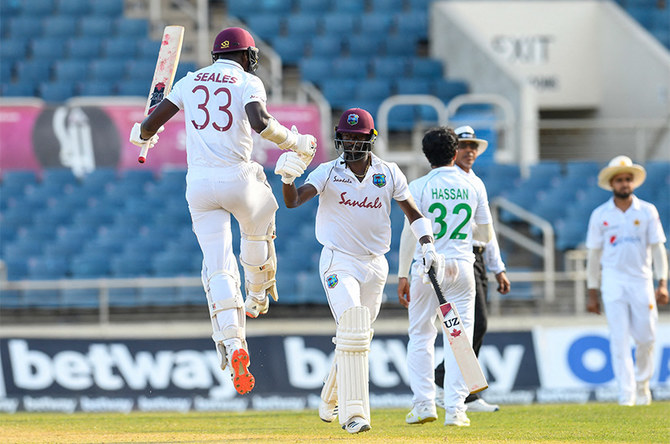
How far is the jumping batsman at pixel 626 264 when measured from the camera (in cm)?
1070

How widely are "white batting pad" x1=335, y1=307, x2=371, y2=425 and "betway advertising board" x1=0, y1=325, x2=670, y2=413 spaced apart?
243 inches

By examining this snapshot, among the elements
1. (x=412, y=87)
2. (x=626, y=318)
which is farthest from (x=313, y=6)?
(x=626, y=318)

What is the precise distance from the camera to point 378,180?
25.3 feet

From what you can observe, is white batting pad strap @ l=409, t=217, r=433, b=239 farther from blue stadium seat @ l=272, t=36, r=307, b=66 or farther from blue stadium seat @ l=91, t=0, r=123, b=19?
blue stadium seat @ l=91, t=0, r=123, b=19

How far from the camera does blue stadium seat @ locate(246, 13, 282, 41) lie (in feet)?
68.9

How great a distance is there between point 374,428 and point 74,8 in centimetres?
1494

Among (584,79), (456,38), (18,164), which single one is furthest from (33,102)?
(584,79)

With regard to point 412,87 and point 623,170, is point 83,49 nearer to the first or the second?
point 412,87

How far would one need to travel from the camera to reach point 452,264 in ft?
27.6

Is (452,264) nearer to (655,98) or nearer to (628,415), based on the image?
(628,415)

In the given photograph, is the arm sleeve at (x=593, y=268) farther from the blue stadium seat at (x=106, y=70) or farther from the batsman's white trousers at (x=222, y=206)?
the blue stadium seat at (x=106, y=70)

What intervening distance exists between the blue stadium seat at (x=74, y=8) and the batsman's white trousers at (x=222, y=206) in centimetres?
1430

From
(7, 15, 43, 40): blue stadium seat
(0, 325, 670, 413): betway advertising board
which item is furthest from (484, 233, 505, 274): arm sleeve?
(7, 15, 43, 40): blue stadium seat

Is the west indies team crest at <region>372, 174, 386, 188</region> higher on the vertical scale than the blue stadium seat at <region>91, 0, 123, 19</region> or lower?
lower
